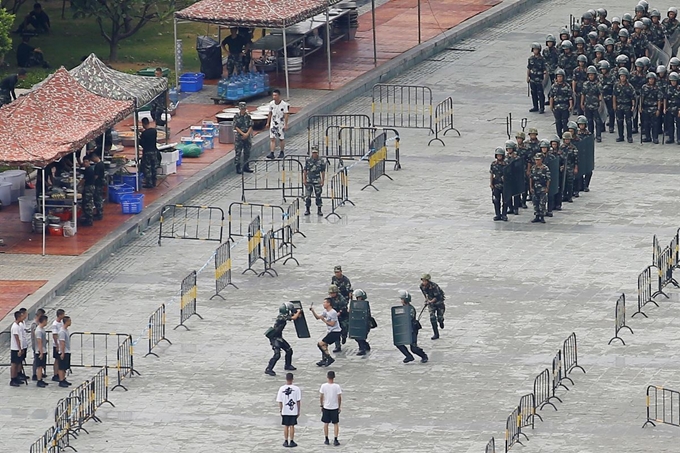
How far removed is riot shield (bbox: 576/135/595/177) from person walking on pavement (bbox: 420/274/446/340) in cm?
891

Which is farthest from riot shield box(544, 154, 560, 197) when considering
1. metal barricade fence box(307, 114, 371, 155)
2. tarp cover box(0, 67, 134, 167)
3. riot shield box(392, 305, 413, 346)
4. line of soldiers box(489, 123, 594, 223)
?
riot shield box(392, 305, 413, 346)

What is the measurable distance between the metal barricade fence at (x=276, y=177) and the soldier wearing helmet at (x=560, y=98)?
603 cm

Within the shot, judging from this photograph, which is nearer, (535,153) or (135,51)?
→ (535,153)

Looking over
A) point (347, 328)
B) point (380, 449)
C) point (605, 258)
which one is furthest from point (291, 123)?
point (380, 449)

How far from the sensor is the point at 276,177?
149ft

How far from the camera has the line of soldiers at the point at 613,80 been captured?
47594 mm

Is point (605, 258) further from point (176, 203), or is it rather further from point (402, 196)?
point (176, 203)

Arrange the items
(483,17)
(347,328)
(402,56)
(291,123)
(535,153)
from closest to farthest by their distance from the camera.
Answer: (347,328)
(535,153)
(291,123)
(402,56)
(483,17)

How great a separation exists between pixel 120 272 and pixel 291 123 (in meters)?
10.6

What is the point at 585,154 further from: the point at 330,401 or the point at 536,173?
the point at 330,401

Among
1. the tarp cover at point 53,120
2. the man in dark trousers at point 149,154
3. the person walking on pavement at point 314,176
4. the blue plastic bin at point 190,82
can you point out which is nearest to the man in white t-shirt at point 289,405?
the tarp cover at point 53,120

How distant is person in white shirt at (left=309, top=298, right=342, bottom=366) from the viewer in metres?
34.2

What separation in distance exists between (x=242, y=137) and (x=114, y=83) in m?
3.19

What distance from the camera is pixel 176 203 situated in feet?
142
